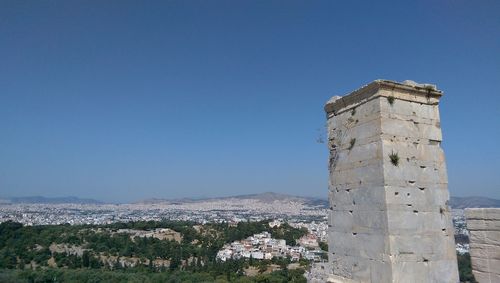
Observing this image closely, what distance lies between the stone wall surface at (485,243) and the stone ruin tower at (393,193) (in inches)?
14.3

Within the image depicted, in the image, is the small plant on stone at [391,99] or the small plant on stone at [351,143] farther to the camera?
the small plant on stone at [351,143]

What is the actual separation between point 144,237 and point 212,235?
13.4 m

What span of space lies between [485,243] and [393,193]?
1.68 metres

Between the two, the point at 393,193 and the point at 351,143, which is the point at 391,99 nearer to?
the point at 351,143

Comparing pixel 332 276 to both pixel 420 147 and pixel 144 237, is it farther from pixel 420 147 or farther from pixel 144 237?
pixel 144 237

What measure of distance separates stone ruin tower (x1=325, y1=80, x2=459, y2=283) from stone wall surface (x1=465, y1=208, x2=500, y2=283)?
36cm

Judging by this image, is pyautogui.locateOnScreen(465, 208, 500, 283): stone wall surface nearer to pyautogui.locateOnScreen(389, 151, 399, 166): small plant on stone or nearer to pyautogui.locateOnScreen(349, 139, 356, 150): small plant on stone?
pyautogui.locateOnScreen(389, 151, 399, 166): small plant on stone

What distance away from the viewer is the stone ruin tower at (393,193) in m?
5.15

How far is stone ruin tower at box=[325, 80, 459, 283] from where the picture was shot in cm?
515

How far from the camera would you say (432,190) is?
18.1 ft

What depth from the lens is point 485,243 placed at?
5.53 metres

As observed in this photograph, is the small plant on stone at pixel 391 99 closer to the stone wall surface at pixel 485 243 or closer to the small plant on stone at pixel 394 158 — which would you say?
the small plant on stone at pixel 394 158

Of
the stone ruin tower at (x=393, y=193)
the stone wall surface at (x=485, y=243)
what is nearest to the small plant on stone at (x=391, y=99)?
the stone ruin tower at (x=393, y=193)

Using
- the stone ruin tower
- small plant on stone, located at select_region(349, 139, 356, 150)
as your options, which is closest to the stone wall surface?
the stone ruin tower
